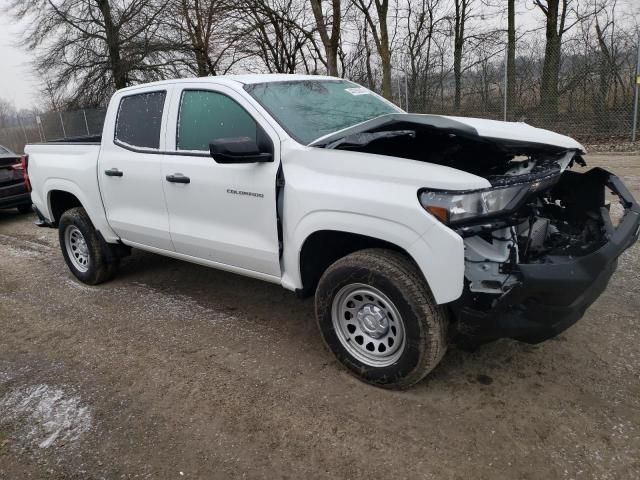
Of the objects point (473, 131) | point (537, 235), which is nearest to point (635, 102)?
point (537, 235)

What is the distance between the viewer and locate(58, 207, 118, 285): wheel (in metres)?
5.00

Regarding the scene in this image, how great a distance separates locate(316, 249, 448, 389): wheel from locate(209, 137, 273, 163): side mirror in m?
0.86

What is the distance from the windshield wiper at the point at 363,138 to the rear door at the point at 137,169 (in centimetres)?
161

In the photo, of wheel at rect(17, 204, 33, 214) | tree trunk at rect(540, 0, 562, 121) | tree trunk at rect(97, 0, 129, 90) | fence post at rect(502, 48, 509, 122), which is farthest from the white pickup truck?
tree trunk at rect(97, 0, 129, 90)

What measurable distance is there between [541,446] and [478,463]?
0.35 metres

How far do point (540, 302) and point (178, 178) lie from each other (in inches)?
103

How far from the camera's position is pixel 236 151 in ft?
10.2

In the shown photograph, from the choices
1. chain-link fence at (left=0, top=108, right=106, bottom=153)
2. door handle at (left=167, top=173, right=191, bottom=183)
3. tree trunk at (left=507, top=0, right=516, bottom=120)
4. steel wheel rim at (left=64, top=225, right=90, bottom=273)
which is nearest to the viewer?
door handle at (left=167, top=173, right=191, bottom=183)

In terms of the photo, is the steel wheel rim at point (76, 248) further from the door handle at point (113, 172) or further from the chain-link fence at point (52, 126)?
the chain-link fence at point (52, 126)

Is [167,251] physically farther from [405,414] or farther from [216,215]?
[405,414]

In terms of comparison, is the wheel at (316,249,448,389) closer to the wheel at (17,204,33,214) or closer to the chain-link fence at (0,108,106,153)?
the wheel at (17,204,33,214)

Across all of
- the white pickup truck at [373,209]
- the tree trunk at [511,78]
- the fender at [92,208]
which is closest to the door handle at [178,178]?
the white pickup truck at [373,209]

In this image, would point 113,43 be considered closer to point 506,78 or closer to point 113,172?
point 506,78

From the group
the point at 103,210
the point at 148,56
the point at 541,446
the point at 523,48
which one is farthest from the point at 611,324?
the point at 148,56
